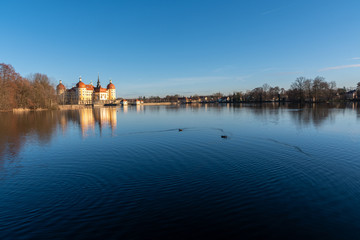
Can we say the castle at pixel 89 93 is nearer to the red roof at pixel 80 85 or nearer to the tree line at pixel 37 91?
the red roof at pixel 80 85

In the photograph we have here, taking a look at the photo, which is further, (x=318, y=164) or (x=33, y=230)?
(x=318, y=164)

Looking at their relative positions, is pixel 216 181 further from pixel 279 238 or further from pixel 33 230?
pixel 33 230

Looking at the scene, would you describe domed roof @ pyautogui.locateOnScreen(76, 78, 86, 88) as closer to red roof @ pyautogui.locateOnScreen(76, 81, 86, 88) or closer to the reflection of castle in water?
red roof @ pyautogui.locateOnScreen(76, 81, 86, 88)

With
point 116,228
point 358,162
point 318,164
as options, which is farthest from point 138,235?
point 358,162

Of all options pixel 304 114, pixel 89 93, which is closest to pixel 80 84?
pixel 89 93

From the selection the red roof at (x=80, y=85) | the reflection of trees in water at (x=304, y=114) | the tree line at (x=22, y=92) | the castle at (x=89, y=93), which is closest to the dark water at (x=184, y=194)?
the reflection of trees in water at (x=304, y=114)

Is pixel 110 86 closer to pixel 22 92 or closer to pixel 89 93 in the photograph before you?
pixel 89 93

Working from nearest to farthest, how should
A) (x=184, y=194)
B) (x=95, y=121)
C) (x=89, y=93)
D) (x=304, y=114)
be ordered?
(x=184, y=194) < (x=95, y=121) < (x=304, y=114) < (x=89, y=93)

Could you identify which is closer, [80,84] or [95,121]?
[95,121]

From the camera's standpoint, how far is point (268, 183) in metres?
9.16

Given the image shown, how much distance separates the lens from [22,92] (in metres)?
73.1

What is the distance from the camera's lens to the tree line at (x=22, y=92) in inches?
2582

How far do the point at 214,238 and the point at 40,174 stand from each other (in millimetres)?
9714

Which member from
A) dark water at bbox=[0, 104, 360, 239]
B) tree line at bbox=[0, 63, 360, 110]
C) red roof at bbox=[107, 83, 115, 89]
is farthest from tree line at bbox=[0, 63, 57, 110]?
red roof at bbox=[107, 83, 115, 89]
